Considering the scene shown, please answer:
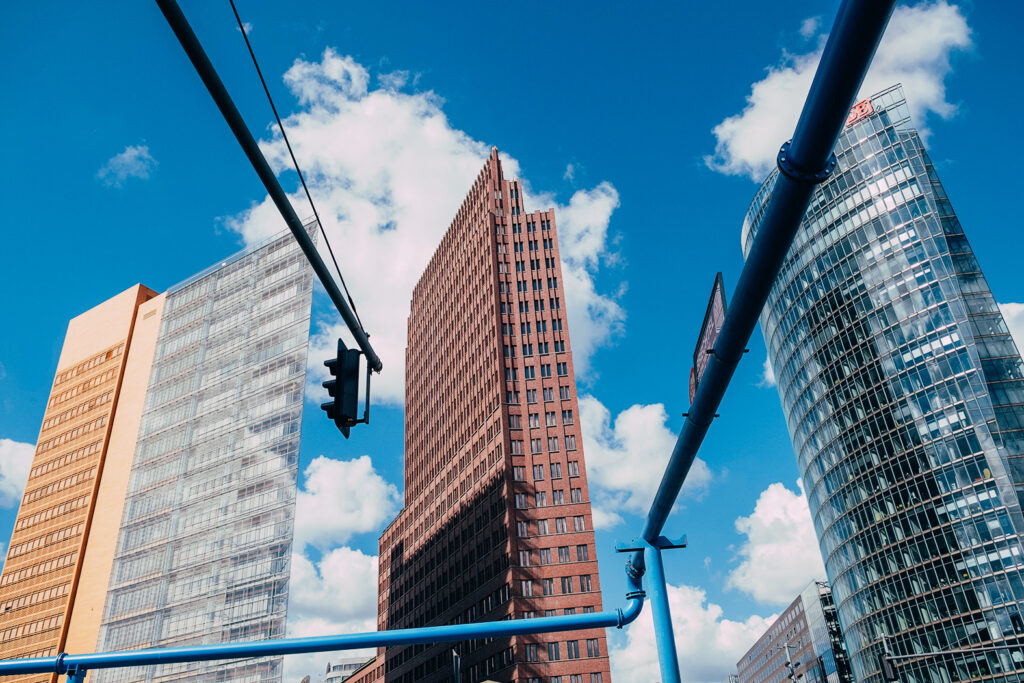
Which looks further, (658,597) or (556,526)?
(556,526)

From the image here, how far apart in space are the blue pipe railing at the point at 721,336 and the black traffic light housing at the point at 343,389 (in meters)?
2.50

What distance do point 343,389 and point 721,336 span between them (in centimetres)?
385

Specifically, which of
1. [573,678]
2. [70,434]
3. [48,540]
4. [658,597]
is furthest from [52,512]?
[658,597]

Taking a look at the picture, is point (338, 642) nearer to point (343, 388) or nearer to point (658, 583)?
point (658, 583)

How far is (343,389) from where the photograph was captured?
24.8 feet

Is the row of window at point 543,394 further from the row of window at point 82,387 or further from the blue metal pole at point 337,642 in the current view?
the blue metal pole at point 337,642

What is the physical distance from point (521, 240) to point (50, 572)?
82.6 metres

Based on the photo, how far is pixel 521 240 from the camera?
124875mm

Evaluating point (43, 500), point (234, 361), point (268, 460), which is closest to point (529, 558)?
point (268, 460)

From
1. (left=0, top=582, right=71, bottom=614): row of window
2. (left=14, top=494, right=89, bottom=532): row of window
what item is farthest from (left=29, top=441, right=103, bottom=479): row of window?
(left=0, top=582, right=71, bottom=614): row of window

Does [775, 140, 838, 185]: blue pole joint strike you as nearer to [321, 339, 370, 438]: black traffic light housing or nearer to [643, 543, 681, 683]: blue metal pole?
[321, 339, 370, 438]: black traffic light housing

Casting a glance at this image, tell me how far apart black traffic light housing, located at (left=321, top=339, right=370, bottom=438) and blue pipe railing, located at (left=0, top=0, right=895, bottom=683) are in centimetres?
250

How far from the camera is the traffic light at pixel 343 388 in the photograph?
293 inches

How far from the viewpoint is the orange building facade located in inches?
3903
